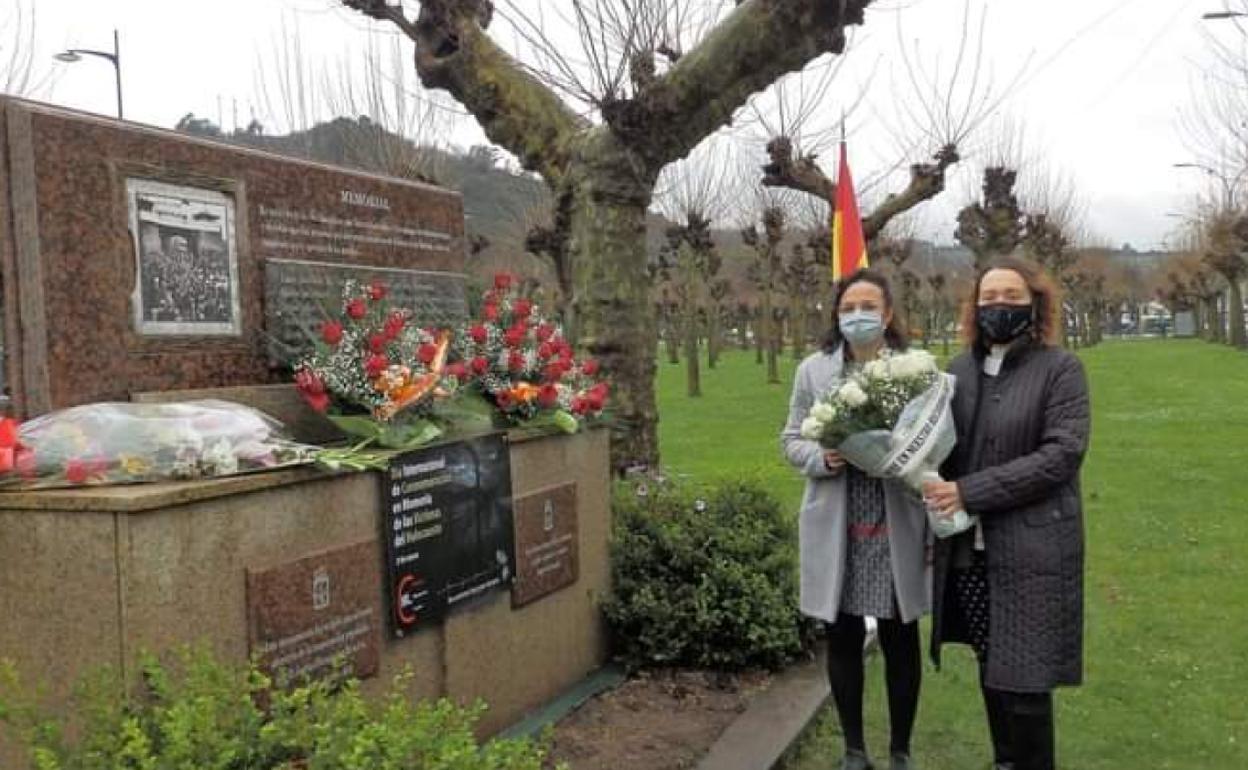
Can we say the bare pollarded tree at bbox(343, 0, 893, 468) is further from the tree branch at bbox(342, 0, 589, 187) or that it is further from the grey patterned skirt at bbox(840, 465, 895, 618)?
the grey patterned skirt at bbox(840, 465, 895, 618)


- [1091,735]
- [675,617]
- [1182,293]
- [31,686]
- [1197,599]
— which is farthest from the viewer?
[1182,293]

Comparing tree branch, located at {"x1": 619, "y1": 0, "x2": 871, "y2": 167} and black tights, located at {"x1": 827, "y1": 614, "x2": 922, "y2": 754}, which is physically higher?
tree branch, located at {"x1": 619, "y1": 0, "x2": 871, "y2": 167}

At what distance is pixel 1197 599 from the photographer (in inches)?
298

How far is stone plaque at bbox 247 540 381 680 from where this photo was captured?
362 cm

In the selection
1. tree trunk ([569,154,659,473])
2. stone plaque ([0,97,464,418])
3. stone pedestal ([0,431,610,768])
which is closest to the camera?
stone pedestal ([0,431,610,768])

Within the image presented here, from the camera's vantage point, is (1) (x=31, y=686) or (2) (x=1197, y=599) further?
(2) (x=1197, y=599)

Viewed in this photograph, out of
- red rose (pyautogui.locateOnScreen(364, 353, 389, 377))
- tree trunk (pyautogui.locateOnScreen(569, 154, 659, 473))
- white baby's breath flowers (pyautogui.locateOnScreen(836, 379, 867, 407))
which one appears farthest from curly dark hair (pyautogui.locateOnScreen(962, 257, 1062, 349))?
tree trunk (pyautogui.locateOnScreen(569, 154, 659, 473))

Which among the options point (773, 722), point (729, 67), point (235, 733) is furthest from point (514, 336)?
point (235, 733)

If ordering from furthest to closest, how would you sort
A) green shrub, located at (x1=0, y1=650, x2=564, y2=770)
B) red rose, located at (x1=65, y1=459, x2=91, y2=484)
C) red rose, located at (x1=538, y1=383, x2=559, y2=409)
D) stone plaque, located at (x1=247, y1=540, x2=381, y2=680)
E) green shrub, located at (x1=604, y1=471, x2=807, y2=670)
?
green shrub, located at (x1=604, y1=471, x2=807, y2=670), red rose, located at (x1=538, y1=383, x2=559, y2=409), stone plaque, located at (x1=247, y1=540, x2=381, y2=680), red rose, located at (x1=65, y1=459, x2=91, y2=484), green shrub, located at (x1=0, y1=650, x2=564, y2=770)

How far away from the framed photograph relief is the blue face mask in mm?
2356

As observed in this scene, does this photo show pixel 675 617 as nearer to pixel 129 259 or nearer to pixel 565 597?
pixel 565 597

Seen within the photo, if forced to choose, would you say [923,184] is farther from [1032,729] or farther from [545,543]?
[1032,729]

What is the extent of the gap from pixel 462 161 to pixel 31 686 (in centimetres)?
2251

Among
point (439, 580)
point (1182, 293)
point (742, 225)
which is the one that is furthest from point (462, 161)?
point (1182, 293)
